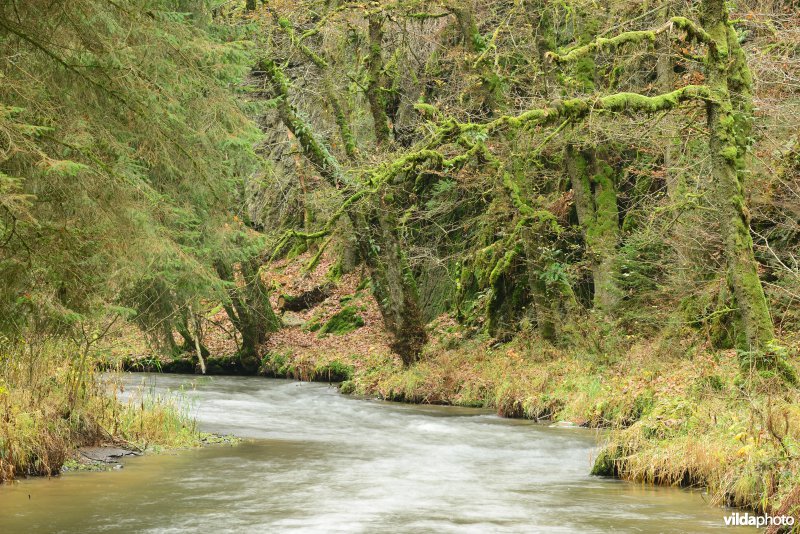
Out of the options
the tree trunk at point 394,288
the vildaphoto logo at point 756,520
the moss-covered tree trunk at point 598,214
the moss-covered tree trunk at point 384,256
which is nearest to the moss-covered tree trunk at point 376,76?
the moss-covered tree trunk at point 384,256

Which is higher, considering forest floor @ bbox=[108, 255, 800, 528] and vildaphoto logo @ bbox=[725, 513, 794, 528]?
forest floor @ bbox=[108, 255, 800, 528]

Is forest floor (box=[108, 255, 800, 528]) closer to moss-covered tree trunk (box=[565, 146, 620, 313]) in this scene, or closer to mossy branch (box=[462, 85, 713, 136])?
moss-covered tree trunk (box=[565, 146, 620, 313])

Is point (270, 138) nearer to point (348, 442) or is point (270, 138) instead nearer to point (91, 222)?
point (348, 442)

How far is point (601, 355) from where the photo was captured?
1638cm

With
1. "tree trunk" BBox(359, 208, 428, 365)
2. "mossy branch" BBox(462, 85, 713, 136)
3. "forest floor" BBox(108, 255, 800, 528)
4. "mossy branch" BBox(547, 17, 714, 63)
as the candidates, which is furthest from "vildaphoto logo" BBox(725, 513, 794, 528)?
"tree trunk" BBox(359, 208, 428, 365)

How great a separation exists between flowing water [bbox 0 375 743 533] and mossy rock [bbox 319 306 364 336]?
999cm

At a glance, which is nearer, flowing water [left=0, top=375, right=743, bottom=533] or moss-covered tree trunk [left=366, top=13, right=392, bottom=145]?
flowing water [left=0, top=375, right=743, bottom=533]

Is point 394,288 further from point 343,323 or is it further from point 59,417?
point 59,417

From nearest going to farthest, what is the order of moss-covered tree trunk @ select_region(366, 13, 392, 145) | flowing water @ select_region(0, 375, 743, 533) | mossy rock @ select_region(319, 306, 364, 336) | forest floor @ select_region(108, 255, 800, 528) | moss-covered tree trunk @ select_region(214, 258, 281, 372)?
flowing water @ select_region(0, 375, 743, 533) → forest floor @ select_region(108, 255, 800, 528) → moss-covered tree trunk @ select_region(366, 13, 392, 145) → moss-covered tree trunk @ select_region(214, 258, 281, 372) → mossy rock @ select_region(319, 306, 364, 336)

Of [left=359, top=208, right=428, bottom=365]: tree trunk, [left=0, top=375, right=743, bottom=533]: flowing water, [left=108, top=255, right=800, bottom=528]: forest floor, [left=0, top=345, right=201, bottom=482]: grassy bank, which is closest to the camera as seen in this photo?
[left=0, top=375, right=743, bottom=533]: flowing water

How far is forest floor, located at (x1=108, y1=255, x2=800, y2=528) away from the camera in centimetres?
823

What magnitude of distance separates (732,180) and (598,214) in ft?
23.9

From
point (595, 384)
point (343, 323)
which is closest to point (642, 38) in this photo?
point (595, 384)

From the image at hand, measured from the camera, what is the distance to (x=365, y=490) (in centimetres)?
935
